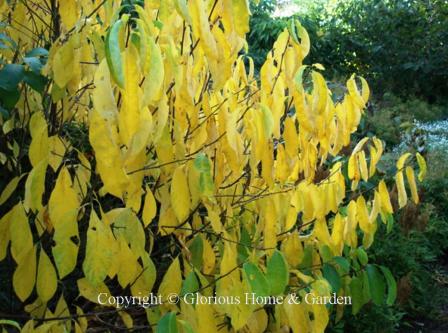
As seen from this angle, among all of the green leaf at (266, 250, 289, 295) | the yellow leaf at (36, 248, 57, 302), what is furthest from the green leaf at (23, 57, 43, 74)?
the green leaf at (266, 250, 289, 295)

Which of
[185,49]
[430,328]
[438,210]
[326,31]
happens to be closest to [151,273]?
[185,49]

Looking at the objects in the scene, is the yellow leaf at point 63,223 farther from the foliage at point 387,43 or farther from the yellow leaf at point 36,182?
the foliage at point 387,43

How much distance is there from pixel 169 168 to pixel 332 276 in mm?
692

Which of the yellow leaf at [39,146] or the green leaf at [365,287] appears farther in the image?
the green leaf at [365,287]

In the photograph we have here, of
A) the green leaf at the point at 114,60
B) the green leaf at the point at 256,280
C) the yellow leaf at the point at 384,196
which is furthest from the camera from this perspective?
the yellow leaf at the point at 384,196

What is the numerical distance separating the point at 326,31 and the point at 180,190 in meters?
9.34

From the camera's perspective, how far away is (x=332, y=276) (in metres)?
1.56

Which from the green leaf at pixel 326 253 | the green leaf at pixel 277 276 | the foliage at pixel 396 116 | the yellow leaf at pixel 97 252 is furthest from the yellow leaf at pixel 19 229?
the foliage at pixel 396 116

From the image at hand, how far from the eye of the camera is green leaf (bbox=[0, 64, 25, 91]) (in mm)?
1046

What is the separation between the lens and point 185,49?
1.22 m

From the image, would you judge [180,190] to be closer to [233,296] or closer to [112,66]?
[233,296]

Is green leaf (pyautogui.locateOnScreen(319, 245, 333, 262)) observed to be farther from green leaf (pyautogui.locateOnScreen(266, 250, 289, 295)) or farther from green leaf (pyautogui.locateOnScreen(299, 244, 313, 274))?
green leaf (pyautogui.locateOnScreen(266, 250, 289, 295))

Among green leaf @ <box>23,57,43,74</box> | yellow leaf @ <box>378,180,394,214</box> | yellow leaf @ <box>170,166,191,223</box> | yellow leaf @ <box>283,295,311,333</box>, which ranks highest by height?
green leaf @ <box>23,57,43,74</box>

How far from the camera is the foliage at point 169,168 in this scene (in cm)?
85
